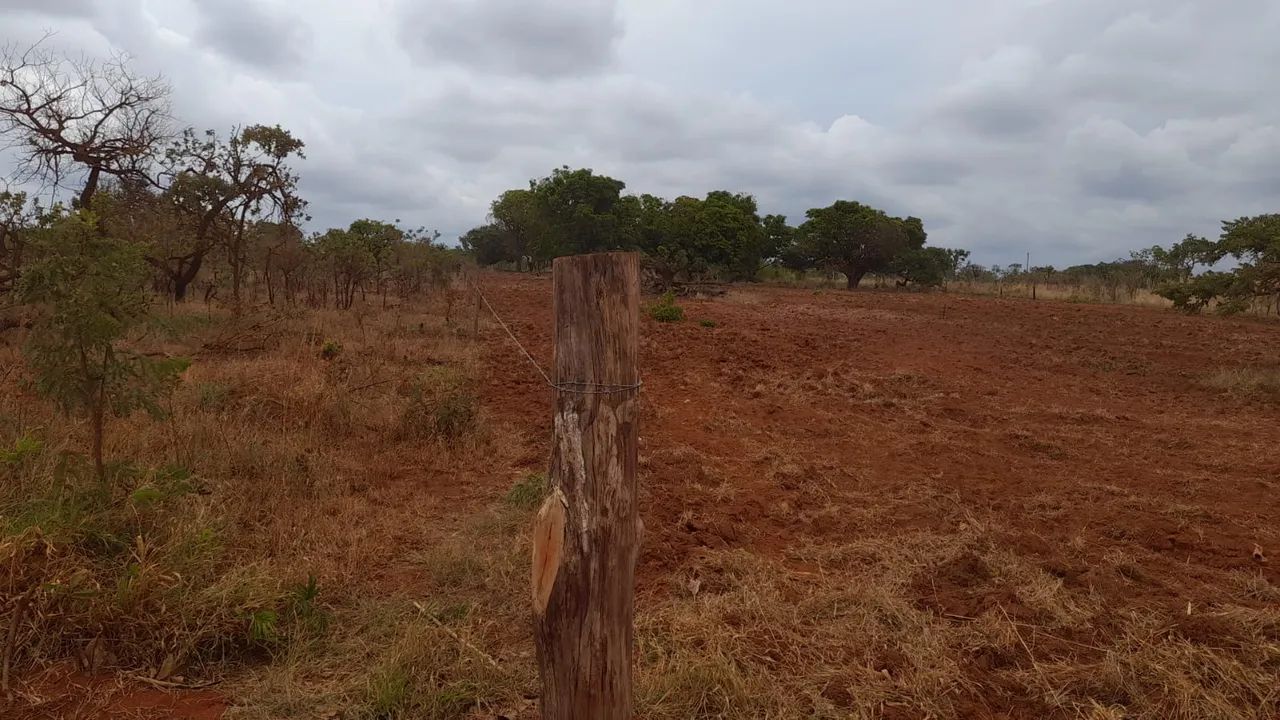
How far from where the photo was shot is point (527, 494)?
493 cm

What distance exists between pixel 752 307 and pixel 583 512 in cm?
1853

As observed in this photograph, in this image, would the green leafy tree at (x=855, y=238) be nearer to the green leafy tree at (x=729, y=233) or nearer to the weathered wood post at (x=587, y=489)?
the green leafy tree at (x=729, y=233)

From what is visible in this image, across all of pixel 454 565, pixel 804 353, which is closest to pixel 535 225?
pixel 804 353

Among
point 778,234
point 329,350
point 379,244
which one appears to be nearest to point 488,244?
point 778,234

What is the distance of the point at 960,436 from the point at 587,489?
5967 millimetres

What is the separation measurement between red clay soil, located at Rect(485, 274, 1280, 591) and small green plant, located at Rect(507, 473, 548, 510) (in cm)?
77

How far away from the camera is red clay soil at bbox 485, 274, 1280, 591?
4.54 meters

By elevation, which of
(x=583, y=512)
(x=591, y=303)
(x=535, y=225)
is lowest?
(x=583, y=512)

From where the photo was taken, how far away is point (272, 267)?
15.5 meters

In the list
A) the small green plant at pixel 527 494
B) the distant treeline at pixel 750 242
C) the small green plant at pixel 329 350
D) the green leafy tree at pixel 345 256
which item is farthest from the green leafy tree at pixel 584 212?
the small green plant at pixel 527 494

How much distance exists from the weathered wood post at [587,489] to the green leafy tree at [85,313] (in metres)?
2.83

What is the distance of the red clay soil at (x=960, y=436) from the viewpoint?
454cm

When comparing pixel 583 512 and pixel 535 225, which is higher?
pixel 535 225

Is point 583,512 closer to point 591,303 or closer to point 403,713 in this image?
point 591,303
